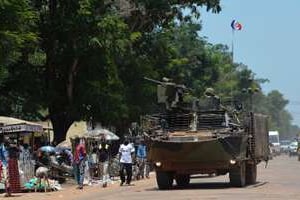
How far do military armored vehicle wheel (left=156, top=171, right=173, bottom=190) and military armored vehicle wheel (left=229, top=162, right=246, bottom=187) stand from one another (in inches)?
81.2

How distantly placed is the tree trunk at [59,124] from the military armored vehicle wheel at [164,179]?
51.4ft

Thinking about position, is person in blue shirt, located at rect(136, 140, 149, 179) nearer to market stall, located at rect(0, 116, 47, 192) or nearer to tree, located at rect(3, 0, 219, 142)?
tree, located at rect(3, 0, 219, 142)

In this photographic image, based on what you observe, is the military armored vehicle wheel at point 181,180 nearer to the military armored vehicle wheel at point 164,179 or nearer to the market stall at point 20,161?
the military armored vehicle wheel at point 164,179

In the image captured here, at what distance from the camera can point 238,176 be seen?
84.0ft

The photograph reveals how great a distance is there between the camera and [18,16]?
25.7 m

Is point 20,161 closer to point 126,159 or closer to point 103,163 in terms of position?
point 126,159

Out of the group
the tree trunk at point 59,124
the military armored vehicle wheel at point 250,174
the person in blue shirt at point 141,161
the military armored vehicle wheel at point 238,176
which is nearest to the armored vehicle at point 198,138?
the military armored vehicle wheel at point 238,176

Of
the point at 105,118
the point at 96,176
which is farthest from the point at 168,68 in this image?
the point at 96,176

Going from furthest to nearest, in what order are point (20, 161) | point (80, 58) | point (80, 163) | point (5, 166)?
point (80, 58) < point (80, 163) < point (20, 161) < point (5, 166)

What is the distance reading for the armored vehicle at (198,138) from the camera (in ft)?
80.6

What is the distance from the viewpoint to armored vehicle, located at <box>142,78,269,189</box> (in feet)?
80.6

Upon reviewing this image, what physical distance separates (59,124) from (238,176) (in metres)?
17.7

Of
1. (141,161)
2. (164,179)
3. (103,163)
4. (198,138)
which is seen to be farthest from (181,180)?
(141,161)

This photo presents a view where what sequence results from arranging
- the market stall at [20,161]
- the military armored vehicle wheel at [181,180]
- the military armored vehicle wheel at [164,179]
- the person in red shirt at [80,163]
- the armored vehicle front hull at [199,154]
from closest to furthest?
the armored vehicle front hull at [199,154]
the market stall at [20,161]
the military armored vehicle wheel at [164,179]
the military armored vehicle wheel at [181,180]
the person in red shirt at [80,163]
